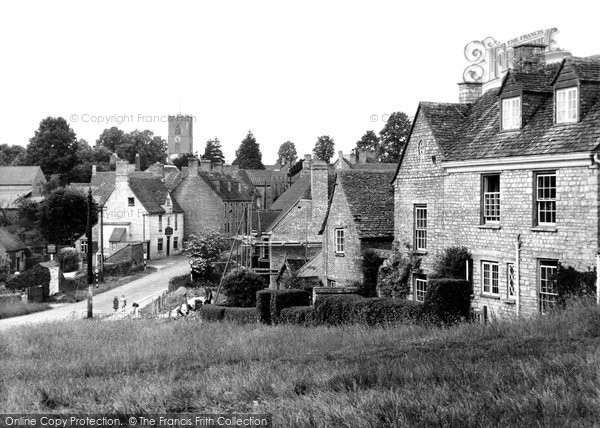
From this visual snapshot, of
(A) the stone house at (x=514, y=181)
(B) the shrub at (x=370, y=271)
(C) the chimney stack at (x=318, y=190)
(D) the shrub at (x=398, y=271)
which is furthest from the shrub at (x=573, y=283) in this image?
(C) the chimney stack at (x=318, y=190)

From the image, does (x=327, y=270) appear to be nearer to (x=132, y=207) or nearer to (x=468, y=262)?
(x=468, y=262)

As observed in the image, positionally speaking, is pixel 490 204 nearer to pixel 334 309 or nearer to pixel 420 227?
pixel 420 227

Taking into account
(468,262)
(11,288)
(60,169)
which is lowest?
(11,288)

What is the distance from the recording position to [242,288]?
127ft

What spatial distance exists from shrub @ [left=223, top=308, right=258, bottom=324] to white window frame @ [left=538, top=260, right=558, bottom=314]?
1074 centimetres

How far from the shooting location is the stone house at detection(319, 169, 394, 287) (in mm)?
32719

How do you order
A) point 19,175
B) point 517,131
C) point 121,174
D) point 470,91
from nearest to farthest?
point 517,131 < point 470,91 < point 121,174 < point 19,175

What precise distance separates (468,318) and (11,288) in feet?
133

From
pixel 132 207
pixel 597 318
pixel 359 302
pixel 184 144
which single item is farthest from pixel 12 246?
pixel 184 144

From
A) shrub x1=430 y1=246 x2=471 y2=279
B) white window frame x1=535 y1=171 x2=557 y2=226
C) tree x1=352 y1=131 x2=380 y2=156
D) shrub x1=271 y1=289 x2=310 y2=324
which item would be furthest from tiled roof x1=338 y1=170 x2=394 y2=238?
tree x1=352 y1=131 x2=380 y2=156

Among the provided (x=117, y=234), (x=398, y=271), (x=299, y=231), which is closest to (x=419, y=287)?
(x=398, y=271)

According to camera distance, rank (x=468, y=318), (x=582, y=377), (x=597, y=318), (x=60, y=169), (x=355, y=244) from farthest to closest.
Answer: (x=60, y=169) → (x=355, y=244) → (x=468, y=318) → (x=597, y=318) → (x=582, y=377)

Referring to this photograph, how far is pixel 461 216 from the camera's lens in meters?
26.2

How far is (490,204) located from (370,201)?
9.25m
